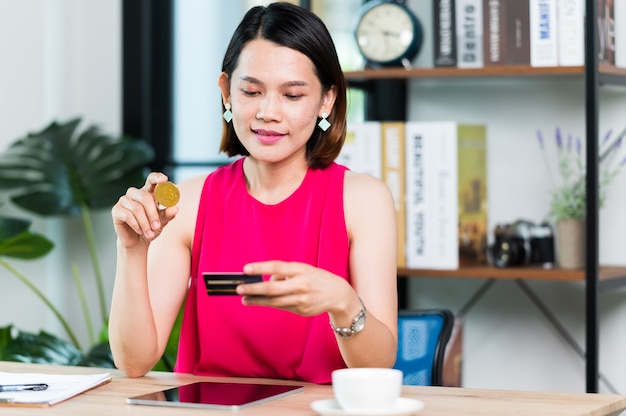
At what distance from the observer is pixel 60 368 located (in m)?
1.85

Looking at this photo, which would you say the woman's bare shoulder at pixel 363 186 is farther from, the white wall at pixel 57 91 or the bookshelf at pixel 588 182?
the white wall at pixel 57 91

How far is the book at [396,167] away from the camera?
278 centimetres

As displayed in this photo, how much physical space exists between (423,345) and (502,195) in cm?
105

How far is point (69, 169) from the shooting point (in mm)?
3303

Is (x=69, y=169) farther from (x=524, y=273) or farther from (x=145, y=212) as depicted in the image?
(x=145, y=212)

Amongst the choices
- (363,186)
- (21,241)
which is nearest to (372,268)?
(363,186)

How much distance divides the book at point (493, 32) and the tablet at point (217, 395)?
1.36 metres

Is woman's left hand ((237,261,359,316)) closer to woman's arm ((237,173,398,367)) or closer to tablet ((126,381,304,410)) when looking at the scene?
woman's arm ((237,173,398,367))

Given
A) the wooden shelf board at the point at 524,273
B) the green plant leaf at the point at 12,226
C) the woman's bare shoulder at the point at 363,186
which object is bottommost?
the wooden shelf board at the point at 524,273

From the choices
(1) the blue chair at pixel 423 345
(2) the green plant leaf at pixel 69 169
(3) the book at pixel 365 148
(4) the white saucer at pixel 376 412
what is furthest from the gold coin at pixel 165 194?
(2) the green plant leaf at pixel 69 169

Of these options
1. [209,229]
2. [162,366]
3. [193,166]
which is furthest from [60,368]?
[193,166]

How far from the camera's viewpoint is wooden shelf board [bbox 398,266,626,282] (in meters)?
2.61

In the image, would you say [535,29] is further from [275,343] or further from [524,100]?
[275,343]

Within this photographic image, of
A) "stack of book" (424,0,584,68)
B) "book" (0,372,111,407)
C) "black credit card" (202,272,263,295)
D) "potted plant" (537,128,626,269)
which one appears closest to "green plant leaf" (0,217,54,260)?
"stack of book" (424,0,584,68)
